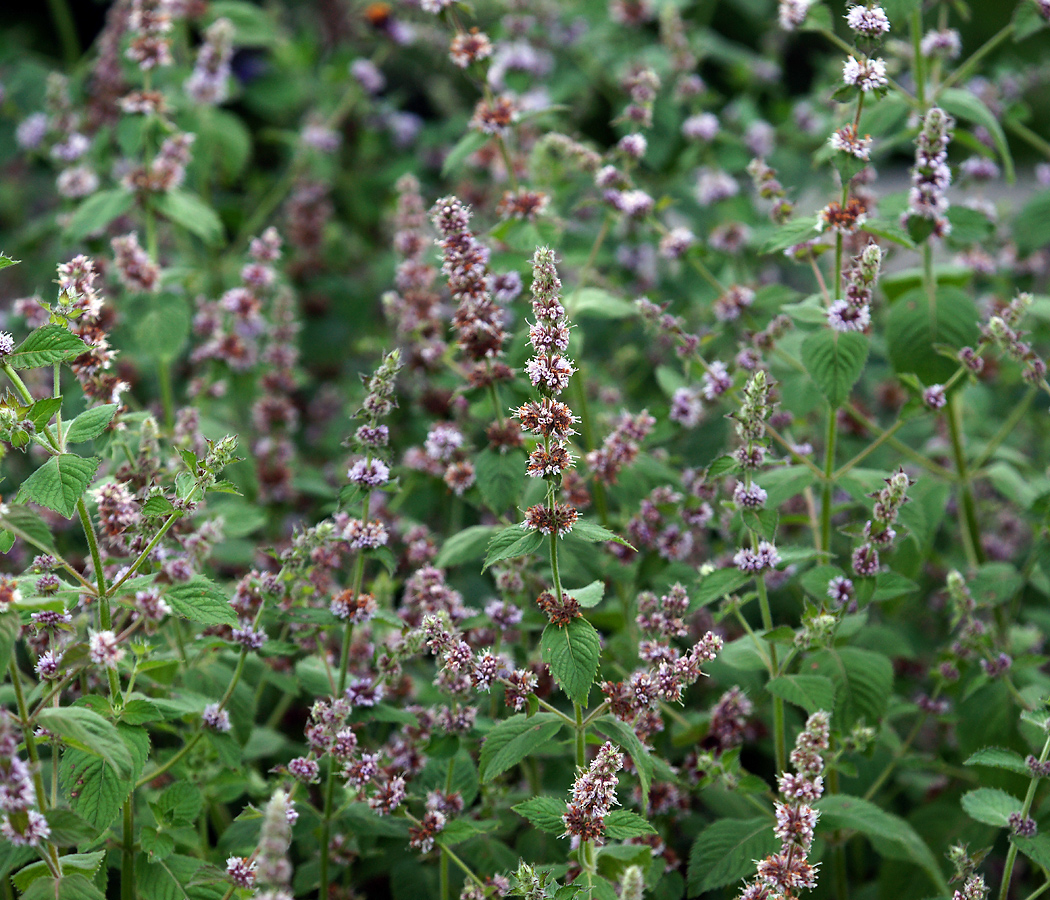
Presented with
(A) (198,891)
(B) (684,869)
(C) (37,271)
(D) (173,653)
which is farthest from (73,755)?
(C) (37,271)

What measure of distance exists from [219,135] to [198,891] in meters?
2.91

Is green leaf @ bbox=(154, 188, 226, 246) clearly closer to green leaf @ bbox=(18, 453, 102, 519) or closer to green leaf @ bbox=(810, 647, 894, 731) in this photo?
green leaf @ bbox=(18, 453, 102, 519)

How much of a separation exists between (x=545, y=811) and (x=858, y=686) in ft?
2.78

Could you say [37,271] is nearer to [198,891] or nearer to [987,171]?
[198,891]

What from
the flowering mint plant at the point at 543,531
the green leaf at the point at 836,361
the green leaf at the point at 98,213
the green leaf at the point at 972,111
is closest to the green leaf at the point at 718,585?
the flowering mint plant at the point at 543,531

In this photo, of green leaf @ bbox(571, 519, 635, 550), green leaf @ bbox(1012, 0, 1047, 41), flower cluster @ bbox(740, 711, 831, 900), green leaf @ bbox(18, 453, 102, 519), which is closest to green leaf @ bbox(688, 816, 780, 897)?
flower cluster @ bbox(740, 711, 831, 900)

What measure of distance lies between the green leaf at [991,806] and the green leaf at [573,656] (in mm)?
811

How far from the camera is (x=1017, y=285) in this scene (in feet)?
12.4

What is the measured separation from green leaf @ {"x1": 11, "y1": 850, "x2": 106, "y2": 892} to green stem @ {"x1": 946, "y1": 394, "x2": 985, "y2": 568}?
2.35 m

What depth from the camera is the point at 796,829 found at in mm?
1790

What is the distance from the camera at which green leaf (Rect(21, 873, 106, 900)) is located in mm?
1714

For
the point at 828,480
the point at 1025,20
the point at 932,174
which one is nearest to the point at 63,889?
the point at 828,480

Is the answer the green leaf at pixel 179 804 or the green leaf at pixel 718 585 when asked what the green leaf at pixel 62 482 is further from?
the green leaf at pixel 718 585

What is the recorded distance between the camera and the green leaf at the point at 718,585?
6.90ft
